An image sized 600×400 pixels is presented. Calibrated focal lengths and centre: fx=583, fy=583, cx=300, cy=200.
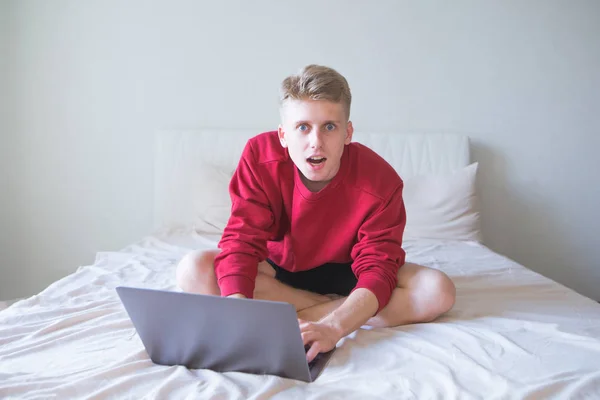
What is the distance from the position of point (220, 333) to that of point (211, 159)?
5.97 feet

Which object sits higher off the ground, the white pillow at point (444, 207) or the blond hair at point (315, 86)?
the blond hair at point (315, 86)

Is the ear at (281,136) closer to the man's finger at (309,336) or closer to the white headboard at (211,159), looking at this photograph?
the man's finger at (309,336)

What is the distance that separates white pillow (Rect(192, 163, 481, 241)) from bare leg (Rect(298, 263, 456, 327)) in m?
1.04

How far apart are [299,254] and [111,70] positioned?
5.99ft

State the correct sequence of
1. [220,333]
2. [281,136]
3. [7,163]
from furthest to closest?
1. [7,163]
2. [281,136]
3. [220,333]

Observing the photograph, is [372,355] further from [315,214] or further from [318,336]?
[315,214]

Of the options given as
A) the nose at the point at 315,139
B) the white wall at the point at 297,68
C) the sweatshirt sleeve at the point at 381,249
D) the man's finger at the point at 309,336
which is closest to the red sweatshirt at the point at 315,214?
the sweatshirt sleeve at the point at 381,249

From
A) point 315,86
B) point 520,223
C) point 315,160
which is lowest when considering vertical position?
point 520,223

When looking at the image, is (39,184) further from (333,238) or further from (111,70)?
(333,238)

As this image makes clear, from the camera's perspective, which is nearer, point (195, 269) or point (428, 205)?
point (195, 269)

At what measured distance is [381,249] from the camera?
142cm

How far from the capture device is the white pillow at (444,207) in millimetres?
2459

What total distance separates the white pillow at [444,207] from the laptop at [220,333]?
140cm

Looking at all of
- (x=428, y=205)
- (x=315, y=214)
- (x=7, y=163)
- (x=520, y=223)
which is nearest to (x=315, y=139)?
(x=315, y=214)
